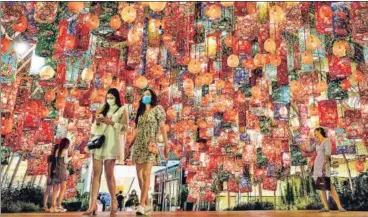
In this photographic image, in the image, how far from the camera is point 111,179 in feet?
12.2

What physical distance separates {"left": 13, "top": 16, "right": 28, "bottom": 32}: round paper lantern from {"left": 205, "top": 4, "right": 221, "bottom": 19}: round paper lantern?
199 centimetres

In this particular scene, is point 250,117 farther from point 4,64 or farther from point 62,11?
point 4,64

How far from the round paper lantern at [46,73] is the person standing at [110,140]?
0.65 metres

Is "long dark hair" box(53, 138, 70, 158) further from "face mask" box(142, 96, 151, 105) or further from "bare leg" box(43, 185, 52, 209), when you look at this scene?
"face mask" box(142, 96, 151, 105)

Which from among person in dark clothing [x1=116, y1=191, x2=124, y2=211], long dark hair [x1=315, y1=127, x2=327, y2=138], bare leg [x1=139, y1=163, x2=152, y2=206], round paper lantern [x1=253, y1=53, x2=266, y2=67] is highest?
round paper lantern [x1=253, y1=53, x2=266, y2=67]

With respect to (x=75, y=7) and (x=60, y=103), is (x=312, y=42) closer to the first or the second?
Result: (x=75, y=7)

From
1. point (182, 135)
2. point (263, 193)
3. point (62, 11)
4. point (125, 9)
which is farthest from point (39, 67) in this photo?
point (263, 193)

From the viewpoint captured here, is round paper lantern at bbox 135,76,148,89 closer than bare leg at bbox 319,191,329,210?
No

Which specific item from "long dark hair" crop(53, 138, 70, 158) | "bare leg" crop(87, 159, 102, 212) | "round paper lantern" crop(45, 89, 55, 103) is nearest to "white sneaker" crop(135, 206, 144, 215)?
"bare leg" crop(87, 159, 102, 212)

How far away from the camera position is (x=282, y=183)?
3.95m

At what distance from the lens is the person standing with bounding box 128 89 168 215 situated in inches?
152

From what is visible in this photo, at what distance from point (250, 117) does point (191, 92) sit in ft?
2.18

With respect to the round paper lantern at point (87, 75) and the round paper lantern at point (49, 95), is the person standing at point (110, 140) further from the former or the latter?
the round paper lantern at point (49, 95)

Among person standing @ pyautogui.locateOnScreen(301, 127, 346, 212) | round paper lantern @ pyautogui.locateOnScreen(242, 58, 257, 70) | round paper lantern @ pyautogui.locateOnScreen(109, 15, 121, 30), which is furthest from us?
round paper lantern @ pyautogui.locateOnScreen(109, 15, 121, 30)
